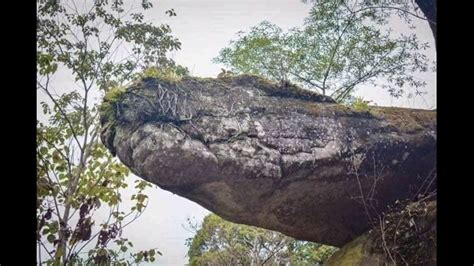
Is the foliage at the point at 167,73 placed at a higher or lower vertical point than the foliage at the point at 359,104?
higher

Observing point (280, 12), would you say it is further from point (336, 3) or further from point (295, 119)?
point (295, 119)

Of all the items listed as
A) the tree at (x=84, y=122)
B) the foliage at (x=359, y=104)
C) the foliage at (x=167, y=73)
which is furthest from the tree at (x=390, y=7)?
the tree at (x=84, y=122)

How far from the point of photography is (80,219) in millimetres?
2840

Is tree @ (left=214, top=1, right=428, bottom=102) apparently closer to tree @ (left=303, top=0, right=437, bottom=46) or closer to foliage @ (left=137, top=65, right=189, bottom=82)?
tree @ (left=303, top=0, right=437, bottom=46)

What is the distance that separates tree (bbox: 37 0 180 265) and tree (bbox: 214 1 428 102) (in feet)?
1.96

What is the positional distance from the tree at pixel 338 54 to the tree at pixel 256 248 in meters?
1.00

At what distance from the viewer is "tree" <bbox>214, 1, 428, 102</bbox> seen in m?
2.98

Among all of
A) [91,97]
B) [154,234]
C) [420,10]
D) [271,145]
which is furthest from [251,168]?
[420,10]

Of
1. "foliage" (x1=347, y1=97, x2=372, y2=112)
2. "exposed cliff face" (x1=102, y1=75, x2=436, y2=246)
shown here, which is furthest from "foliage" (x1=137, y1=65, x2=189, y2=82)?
"foliage" (x1=347, y1=97, x2=372, y2=112)

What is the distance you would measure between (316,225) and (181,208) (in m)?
0.85

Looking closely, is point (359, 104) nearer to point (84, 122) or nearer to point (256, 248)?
point (256, 248)

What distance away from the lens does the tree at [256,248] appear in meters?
3.05

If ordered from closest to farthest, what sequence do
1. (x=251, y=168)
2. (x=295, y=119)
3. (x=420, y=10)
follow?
(x=251, y=168) → (x=295, y=119) → (x=420, y=10)

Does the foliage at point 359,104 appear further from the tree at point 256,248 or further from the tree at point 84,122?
the tree at point 84,122
